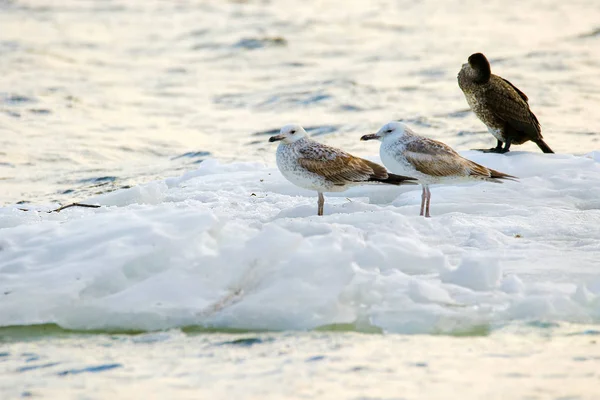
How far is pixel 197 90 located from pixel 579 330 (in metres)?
13.0

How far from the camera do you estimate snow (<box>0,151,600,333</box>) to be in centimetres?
690

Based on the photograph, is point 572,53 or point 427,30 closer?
point 572,53

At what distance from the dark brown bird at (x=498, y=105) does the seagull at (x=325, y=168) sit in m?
2.55

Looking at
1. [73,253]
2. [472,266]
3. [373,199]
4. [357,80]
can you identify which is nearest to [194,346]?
[73,253]

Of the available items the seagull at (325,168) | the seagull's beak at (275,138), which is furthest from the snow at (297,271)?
the seagull's beak at (275,138)

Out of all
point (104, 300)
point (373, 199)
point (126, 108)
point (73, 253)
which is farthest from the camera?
point (126, 108)

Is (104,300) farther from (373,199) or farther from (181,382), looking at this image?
(373,199)

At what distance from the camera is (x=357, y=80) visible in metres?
18.8

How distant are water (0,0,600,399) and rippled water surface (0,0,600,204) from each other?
6 centimetres

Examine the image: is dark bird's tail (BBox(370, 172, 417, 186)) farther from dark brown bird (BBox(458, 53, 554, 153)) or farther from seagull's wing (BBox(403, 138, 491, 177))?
dark brown bird (BBox(458, 53, 554, 153))

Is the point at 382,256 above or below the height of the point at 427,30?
below

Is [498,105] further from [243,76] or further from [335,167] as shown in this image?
[243,76]

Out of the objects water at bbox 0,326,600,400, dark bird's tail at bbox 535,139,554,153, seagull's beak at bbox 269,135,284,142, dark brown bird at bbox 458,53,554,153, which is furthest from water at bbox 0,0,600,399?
dark brown bird at bbox 458,53,554,153

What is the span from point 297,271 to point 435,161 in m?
2.19
